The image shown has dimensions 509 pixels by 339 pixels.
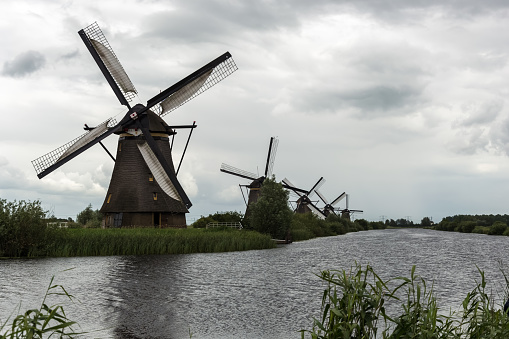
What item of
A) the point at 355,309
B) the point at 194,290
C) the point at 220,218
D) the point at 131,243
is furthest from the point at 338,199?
the point at 355,309

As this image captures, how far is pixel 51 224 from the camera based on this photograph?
27.4 m

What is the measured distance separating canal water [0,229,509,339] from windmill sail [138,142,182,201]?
7103mm

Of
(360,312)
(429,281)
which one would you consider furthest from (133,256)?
(360,312)

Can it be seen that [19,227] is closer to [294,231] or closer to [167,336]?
[167,336]

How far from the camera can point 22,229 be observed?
26312mm

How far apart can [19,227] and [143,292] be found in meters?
13.0

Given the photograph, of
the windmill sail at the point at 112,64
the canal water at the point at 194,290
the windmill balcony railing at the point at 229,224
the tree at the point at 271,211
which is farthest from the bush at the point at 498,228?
the windmill sail at the point at 112,64

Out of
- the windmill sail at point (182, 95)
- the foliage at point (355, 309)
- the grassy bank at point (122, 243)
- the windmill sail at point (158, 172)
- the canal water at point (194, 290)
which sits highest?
the windmill sail at point (182, 95)

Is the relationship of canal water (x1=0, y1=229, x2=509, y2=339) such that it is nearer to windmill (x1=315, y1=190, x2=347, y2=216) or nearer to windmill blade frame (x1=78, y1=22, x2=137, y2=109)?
windmill blade frame (x1=78, y1=22, x2=137, y2=109)

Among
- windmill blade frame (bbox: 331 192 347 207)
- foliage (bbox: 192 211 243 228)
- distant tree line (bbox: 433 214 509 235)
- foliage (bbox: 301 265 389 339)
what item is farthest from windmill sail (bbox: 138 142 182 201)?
windmill blade frame (bbox: 331 192 347 207)

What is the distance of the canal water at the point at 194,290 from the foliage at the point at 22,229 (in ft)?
6.29

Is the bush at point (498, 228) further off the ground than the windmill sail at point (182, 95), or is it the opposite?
the windmill sail at point (182, 95)

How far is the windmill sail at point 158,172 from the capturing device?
34.1m

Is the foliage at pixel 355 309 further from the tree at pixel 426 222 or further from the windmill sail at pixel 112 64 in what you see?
the tree at pixel 426 222
